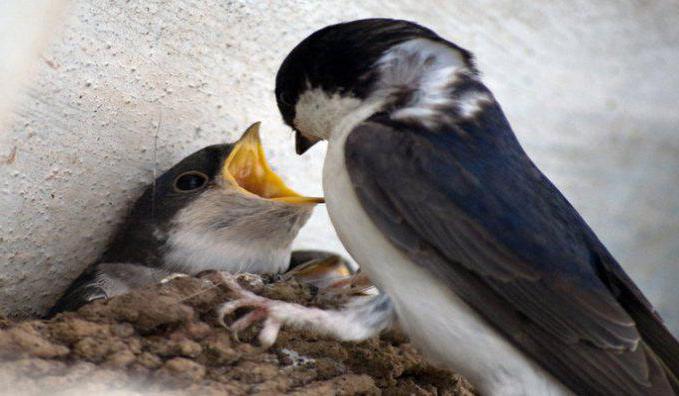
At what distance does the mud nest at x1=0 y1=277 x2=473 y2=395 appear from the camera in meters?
2.05

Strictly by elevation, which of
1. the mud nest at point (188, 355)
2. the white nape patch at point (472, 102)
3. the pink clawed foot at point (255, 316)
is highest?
the white nape patch at point (472, 102)

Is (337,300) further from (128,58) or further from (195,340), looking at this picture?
(128,58)

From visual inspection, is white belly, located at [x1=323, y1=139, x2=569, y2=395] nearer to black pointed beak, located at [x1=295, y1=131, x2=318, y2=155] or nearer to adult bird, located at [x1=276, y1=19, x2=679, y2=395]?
adult bird, located at [x1=276, y1=19, x2=679, y2=395]

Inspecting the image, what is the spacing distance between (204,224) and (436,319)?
972mm

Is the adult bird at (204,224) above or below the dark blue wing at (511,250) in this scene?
below

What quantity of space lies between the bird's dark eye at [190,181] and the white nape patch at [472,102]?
803mm

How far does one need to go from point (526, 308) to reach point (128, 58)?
3.80 ft

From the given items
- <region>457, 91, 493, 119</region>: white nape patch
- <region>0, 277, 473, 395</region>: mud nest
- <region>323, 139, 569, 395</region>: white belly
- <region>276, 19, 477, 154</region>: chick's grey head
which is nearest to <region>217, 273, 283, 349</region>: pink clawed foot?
<region>0, 277, 473, 395</region>: mud nest

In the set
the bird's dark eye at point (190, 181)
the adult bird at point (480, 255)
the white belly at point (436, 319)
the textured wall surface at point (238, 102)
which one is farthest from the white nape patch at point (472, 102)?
the bird's dark eye at point (190, 181)

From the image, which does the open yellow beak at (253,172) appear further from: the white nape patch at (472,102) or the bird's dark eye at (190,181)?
the white nape patch at (472,102)

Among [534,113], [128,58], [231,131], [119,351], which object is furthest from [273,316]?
[534,113]

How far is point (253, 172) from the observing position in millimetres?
3102

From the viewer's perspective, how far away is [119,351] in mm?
2143

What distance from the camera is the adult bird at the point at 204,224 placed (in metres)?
2.95
